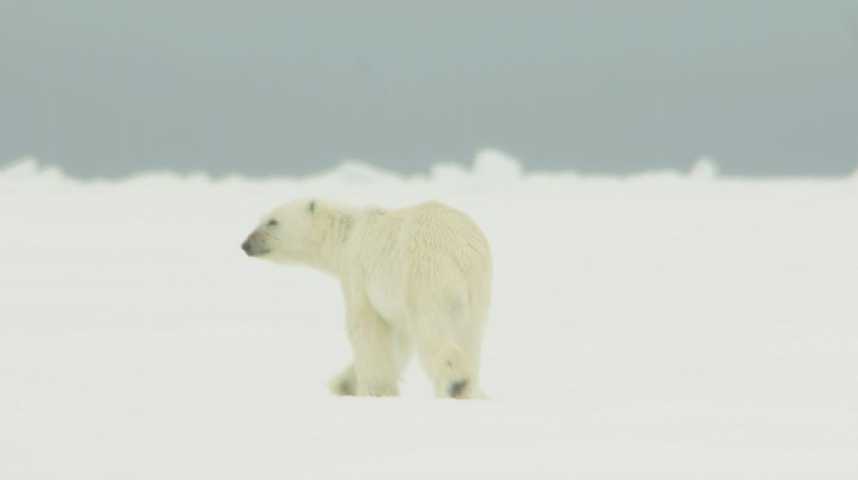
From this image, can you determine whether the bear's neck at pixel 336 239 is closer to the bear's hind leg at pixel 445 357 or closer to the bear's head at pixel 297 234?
the bear's head at pixel 297 234

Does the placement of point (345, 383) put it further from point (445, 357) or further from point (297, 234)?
point (445, 357)

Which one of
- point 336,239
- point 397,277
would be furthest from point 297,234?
point 397,277

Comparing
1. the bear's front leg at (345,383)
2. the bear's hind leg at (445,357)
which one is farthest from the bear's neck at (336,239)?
the bear's hind leg at (445,357)

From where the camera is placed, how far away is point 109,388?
17.4 feet

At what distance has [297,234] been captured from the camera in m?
7.30

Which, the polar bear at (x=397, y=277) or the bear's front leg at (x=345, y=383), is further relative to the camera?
the bear's front leg at (x=345, y=383)

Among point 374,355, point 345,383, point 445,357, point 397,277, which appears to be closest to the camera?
point 445,357

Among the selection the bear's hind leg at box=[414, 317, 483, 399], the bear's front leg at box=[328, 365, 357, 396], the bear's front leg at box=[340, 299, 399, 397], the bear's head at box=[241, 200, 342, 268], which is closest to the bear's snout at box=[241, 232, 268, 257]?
the bear's head at box=[241, 200, 342, 268]

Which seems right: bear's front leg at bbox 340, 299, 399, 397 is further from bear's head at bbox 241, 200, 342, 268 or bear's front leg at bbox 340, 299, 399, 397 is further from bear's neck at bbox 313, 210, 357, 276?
bear's head at bbox 241, 200, 342, 268

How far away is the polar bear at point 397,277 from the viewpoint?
20.0 ft

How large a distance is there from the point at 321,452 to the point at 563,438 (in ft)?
2.69

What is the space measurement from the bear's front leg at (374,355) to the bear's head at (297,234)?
762 mm

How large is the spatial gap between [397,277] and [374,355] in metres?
0.53

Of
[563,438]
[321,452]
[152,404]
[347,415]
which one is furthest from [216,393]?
[563,438]
